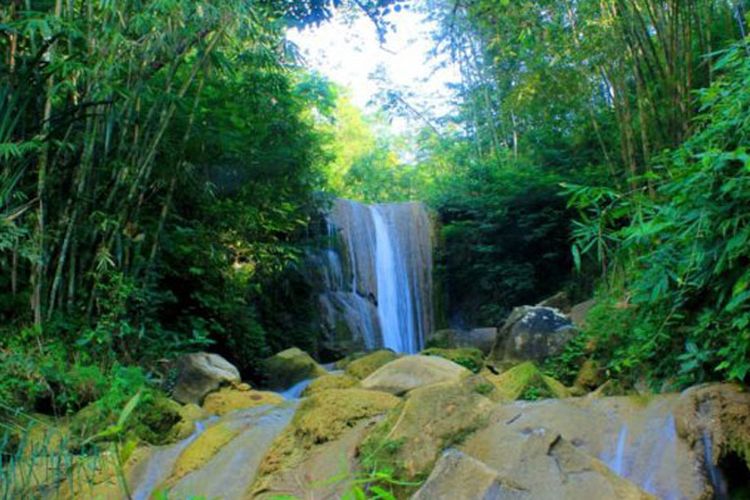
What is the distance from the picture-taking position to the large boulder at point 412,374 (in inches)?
187

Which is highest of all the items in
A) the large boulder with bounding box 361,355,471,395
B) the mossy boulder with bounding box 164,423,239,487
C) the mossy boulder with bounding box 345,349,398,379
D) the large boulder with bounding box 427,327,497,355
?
the large boulder with bounding box 361,355,471,395

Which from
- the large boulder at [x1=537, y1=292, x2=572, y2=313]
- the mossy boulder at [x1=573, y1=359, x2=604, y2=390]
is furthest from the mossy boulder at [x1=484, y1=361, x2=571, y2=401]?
the large boulder at [x1=537, y1=292, x2=572, y2=313]

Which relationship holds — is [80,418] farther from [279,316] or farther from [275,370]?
[279,316]

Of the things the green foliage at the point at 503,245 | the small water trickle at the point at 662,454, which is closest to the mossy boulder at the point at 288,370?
the small water trickle at the point at 662,454

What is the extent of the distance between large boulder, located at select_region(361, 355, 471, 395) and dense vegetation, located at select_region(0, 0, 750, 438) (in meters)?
1.16

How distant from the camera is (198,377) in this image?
5637 mm

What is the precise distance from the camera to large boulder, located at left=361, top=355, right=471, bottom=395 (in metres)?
4.74

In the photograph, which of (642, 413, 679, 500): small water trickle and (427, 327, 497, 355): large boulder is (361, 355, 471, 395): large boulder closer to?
(642, 413, 679, 500): small water trickle

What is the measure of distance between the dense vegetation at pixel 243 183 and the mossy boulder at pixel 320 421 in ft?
4.48

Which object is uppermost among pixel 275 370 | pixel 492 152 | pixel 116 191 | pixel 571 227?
pixel 492 152

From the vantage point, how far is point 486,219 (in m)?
11.2

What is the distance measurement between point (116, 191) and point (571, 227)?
7215 mm

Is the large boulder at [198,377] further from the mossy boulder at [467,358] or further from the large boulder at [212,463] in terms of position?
the mossy boulder at [467,358]

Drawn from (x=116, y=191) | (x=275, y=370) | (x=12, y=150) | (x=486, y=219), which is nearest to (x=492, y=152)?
(x=486, y=219)
